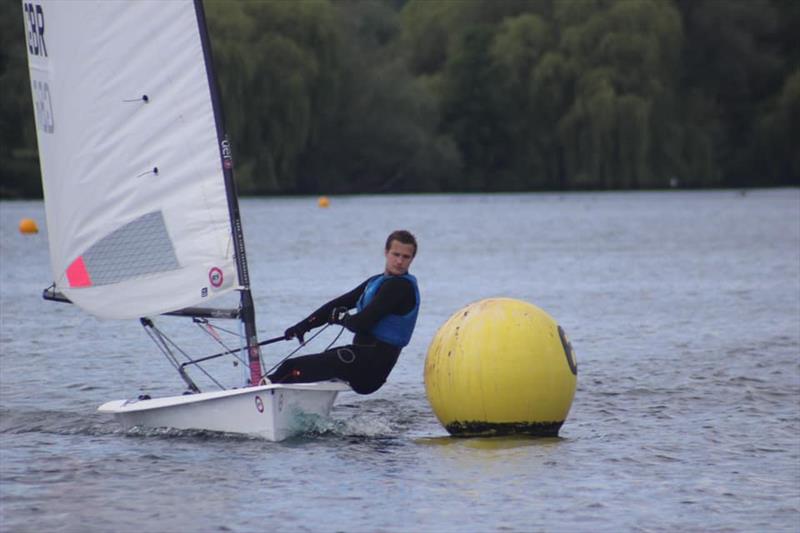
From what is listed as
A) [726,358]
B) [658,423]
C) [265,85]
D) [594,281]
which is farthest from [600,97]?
[658,423]

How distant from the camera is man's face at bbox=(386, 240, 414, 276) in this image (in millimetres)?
10133

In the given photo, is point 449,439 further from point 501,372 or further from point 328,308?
point 328,308

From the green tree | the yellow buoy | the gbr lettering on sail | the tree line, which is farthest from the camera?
the tree line

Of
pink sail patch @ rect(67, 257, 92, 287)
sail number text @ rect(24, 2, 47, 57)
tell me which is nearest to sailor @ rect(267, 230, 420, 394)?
pink sail patch @ rect(67, 257, 92, 287)

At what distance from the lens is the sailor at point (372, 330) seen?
10.2 meters

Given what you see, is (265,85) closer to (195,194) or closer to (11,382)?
(11,382)

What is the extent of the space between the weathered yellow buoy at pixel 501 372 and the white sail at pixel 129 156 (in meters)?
1.42

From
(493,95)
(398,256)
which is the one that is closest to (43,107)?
(398,256)

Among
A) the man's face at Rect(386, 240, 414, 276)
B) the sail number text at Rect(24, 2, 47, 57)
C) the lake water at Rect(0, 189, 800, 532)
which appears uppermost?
the sail number text at Rect(24, 2, 47, 57)

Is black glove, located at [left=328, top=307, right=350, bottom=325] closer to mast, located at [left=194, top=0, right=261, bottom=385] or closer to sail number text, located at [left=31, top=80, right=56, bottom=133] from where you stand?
mast, located at [left=194, top=0, right=261, bottom=385]

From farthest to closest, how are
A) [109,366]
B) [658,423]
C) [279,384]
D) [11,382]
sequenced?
[109,366]
[11,382]
[658,423]
[279,384]

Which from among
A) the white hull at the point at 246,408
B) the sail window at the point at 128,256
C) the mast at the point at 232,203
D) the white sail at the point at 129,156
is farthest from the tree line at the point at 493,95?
the mast at the point at 232,203

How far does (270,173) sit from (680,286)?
1127 inches

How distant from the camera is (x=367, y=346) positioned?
1031cm
